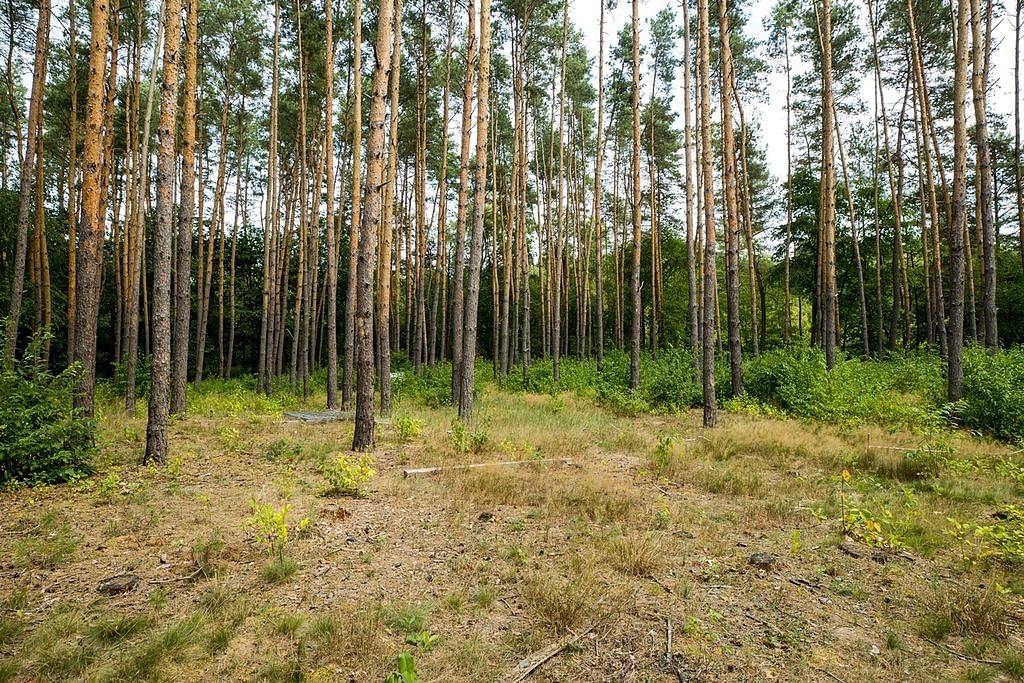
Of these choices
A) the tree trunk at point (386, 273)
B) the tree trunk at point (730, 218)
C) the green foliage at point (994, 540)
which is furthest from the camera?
the tree trunk at point (730, 218)

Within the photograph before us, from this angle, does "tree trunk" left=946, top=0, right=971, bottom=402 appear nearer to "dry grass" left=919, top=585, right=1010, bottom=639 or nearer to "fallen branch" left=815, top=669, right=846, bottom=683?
"dry grass" left=919, top=585, right=1010, bottom=639

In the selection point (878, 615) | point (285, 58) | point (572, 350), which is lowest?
point (878, 615)

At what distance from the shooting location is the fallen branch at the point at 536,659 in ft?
8.73

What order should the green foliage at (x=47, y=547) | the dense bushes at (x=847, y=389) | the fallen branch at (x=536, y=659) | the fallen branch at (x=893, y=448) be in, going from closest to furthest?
the fallen branch at (x=536, y=659) < the green foliage at (x=47, y=547) < the fallen branch at (x=893, y=448) < the dense bushes at (x=847, y=389)

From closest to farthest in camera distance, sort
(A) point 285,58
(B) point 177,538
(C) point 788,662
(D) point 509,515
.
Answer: (C) point 788,662 < (B) point 177,538 < (D) point 509,515 < (A) point 285,58

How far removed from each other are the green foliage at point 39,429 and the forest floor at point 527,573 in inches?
12.9

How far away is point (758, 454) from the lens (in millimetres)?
8062

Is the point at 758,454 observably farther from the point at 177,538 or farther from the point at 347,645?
the point at 177,538

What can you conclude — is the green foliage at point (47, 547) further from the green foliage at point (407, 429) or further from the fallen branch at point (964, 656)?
the fallen branch at point (964, 656)

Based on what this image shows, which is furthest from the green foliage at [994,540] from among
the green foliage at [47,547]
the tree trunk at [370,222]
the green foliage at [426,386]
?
the green foliage at [426,386]

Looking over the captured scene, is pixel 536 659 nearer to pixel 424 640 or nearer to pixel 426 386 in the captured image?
pixel 424 640

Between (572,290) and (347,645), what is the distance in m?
30.0

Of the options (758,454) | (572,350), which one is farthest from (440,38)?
(572,350)

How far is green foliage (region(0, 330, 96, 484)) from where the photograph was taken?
5379 millimetres
